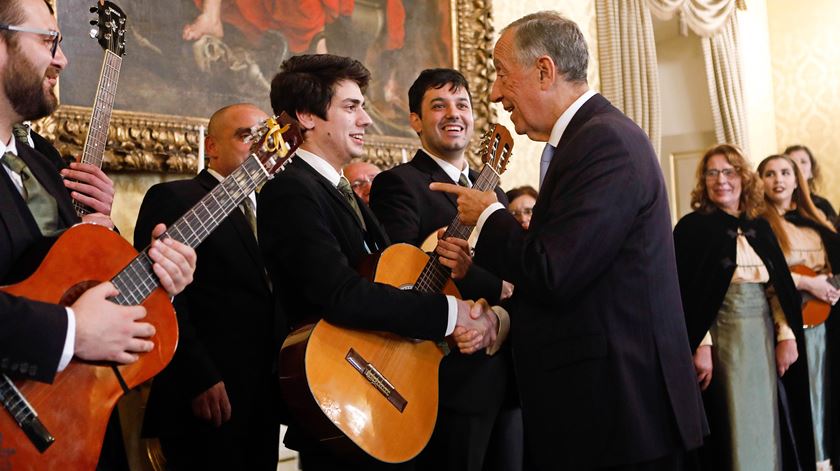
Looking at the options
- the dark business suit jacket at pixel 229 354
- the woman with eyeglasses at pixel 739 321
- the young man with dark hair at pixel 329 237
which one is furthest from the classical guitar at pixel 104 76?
the woman with eyeglasses at pixel 739 321

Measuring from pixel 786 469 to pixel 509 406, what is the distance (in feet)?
8.18

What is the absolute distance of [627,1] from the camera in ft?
23.6

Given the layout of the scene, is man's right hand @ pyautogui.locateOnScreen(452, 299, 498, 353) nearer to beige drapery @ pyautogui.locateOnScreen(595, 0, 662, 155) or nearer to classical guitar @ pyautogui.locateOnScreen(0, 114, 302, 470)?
classical guitar @ pyautogui.locateOnScreen(0, 114, 302, 470)

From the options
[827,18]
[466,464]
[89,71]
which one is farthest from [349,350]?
[827,18]

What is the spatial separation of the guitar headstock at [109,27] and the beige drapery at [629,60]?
4.84 metres

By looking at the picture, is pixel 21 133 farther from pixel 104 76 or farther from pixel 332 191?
pixel 332 191

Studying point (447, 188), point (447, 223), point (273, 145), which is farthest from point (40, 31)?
point (447, 223)

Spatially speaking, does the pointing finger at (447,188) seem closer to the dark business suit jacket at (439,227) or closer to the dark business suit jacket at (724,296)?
the dark business suit jacket at (439,227)

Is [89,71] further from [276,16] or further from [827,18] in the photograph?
[827,18]

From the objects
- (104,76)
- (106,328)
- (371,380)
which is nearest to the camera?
(106,328)

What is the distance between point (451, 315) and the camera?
2.69 meters

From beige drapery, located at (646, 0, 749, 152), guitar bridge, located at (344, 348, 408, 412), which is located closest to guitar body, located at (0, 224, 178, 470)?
guitar bridge, located at (344, 348, 408, 412)

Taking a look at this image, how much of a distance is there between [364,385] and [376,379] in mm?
56

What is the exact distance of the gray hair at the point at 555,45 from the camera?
2500mm
